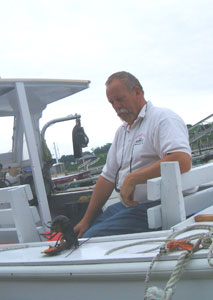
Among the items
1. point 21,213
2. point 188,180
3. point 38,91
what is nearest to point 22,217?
point 21,213

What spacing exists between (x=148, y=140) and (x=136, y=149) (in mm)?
121

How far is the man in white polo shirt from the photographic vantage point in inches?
93.9

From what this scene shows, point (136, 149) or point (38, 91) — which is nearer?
point (136, 149)

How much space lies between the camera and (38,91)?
4305mm

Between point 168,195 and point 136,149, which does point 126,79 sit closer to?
point 136,149

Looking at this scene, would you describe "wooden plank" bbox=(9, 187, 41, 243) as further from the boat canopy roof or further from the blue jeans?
the boat canopy roof

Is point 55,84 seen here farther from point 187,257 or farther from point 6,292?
point 187,257

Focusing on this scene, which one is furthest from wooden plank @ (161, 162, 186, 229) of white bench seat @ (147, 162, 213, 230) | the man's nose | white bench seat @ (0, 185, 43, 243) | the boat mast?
the boat mast

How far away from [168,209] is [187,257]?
66cm

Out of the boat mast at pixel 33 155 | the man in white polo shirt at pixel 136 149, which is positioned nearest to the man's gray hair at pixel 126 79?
the man in white polo shirt at pixel 136 149

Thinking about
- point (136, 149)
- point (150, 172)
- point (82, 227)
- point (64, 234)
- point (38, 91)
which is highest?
point (38, 91)

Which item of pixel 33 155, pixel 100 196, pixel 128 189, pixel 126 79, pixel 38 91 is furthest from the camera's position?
pixel 38 91

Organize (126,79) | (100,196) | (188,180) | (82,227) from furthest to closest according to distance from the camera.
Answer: (100,196) → (82,227) → (126,79) → (188,180)

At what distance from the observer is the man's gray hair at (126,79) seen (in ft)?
8.97
